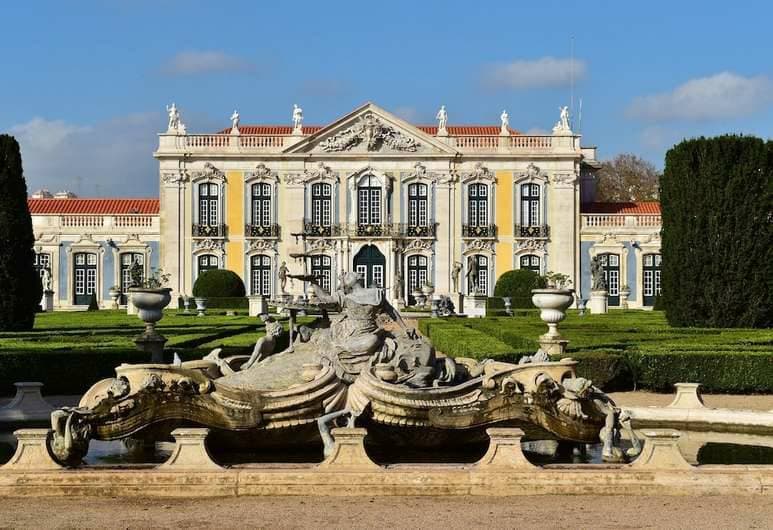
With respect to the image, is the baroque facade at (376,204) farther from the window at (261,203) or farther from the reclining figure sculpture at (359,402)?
the reclining figure sculpture at (359,402)

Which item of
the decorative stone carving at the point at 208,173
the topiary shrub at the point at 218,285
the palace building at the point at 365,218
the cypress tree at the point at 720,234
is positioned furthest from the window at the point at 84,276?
the cypress tree at the point at 720,234

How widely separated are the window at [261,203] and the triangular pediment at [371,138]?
1703 mm

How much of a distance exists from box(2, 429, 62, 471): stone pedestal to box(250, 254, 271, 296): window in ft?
115

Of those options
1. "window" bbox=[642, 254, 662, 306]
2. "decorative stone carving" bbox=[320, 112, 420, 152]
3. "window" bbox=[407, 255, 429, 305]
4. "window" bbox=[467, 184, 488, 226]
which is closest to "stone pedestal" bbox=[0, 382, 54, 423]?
"window" bbox=[407, 255, 429, 305]

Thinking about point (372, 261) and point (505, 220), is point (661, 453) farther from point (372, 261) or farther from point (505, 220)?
point (505, 220)

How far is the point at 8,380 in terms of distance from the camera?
524 inches

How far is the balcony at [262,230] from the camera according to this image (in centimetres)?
4222

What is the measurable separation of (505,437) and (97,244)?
36.8 meters

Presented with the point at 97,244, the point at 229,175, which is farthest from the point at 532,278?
the point at 97,244

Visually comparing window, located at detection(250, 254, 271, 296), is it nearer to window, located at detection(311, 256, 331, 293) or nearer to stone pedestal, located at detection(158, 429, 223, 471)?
window, located at detection(311, 256, 331, 293)

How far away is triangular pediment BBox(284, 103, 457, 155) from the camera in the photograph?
41.9 m

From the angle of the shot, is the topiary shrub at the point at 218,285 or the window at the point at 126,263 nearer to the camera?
the topiary shrub at the point at 218,285

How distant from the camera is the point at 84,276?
42.4m

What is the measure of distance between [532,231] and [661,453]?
35.3 m
